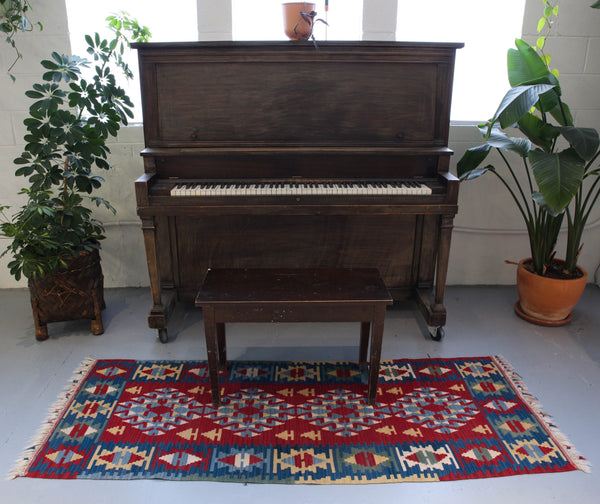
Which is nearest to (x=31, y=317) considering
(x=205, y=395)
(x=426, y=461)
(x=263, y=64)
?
(x=205, y=395)

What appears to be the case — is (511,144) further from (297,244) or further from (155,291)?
(155,291)

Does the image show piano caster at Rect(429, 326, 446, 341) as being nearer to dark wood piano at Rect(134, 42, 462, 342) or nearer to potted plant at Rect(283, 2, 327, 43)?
dark wood piano at Rect(134, 42, 462, 342)

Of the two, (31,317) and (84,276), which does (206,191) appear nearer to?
(84,276)

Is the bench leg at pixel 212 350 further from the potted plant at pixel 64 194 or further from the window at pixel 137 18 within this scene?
the window at pixel 137 18

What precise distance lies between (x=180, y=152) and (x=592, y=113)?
2365mm

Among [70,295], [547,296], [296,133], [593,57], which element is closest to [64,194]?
[70,295]

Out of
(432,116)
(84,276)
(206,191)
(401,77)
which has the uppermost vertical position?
(401,77)

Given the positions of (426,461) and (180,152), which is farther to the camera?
(180,152)

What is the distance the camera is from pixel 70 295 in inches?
99.3

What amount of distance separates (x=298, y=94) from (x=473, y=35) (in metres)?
1.27

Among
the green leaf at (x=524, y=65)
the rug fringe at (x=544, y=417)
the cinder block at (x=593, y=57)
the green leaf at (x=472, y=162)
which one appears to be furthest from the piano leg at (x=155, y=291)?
the cinder block at (x=593, y=57)

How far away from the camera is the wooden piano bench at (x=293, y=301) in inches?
72.8

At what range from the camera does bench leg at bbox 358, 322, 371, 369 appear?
2.24 m

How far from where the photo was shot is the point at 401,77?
237 centimetres
